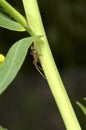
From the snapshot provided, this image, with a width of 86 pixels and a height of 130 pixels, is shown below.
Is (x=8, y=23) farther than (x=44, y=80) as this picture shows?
No

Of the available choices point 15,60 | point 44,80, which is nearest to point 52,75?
point 15,60

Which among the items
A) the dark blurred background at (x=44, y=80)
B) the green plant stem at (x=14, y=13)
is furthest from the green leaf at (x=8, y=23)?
the dark blurred background at (x=44, y=80)

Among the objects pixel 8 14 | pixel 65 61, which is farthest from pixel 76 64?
pixel 8 14

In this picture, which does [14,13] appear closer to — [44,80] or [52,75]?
[52,75]

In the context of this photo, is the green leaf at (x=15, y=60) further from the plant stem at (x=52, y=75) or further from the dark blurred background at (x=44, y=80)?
the dark blurred background at (x=44, y=80)

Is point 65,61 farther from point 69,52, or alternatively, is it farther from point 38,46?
point 38,46

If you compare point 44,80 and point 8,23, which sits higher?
point 8,23

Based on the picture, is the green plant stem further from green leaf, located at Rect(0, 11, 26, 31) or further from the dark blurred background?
the dark blurred background
